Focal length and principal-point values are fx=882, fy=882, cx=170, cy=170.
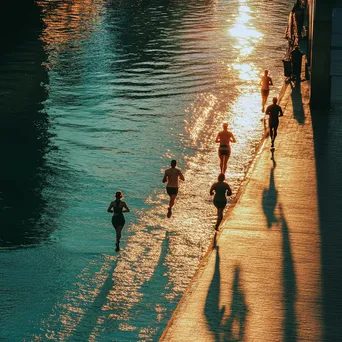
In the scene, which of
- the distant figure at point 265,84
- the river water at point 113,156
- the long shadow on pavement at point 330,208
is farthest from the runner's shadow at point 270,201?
the distant figure at point 265,84

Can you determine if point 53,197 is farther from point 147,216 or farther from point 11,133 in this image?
point 11,133

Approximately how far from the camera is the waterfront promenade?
1475cm

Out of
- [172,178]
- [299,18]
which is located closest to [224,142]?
[172,178]

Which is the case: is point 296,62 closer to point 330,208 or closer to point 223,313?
point 330,208

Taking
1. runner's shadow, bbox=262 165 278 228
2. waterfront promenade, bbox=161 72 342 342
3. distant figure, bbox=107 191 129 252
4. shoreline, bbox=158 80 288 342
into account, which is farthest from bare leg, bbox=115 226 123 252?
runner's shadow, bbox=262 165 278 228

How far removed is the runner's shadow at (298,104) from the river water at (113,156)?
1.40 meters

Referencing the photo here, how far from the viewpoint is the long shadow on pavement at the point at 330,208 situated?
50.4 feet

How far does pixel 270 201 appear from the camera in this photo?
21.8 m

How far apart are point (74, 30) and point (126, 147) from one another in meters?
27.7

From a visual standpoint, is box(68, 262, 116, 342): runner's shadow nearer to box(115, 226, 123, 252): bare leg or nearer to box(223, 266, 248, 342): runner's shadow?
box(115, 226, 123, 252): bare leg

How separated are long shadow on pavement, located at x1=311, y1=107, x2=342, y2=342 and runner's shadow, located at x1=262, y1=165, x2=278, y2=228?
3.59ft

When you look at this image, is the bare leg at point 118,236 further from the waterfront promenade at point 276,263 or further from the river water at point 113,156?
the waterfront promenade at point 276,263

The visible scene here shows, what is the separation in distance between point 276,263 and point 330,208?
13.7ft

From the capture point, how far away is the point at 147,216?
22.0 meters
